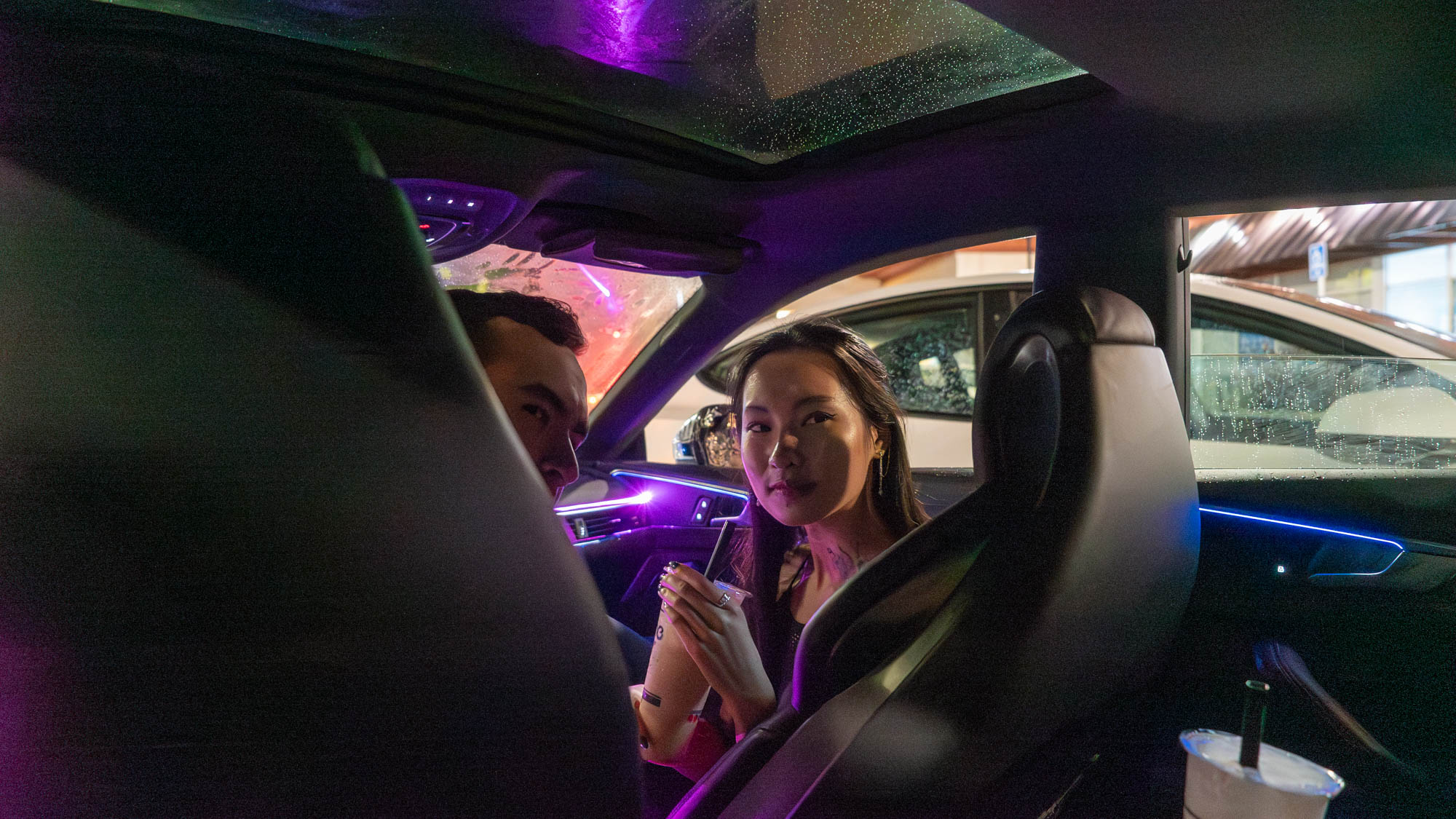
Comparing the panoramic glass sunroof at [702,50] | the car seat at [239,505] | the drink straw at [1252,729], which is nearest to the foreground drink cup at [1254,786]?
the drink straw at [1252,729]

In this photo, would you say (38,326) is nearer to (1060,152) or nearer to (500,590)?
(500,590)

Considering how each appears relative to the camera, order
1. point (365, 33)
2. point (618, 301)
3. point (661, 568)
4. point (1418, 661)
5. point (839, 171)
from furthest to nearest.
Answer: point (661, 568) → point (618, 301) → point (839, 171) → point (1418, 661) → point (365, 33)

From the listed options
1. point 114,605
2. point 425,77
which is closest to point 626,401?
point 425,77

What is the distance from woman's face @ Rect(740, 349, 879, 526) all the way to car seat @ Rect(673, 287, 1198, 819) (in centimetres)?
37

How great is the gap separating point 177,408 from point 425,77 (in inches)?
35.7

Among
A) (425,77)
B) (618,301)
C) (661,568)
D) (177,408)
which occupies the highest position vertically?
(425,77)

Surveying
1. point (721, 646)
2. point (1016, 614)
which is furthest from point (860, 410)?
point (1016, 614)

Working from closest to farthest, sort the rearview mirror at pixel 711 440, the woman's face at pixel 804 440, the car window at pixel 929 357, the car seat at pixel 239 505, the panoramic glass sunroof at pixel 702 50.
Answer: the car seat at pixel 239 505 → the panoramic glass sunroof at pixel 702 50 → the woman's face at pixel 804 440 → the rearview mirror at pixel 711 440 → the car window at pixel 929 357

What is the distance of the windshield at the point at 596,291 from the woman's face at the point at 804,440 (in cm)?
54

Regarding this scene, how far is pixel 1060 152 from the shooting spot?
62.1 inches

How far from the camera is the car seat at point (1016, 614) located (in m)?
1.13

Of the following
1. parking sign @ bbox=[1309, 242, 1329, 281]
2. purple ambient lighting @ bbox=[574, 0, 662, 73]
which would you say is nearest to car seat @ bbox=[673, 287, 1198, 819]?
purple ambient lighting @ bbox=[574, 0, 662, 73]

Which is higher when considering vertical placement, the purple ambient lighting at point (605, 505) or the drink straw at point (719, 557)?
the purple ambient lighting at point (605, 505)

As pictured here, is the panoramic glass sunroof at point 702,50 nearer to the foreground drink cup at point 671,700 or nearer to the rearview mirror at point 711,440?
the foreground drink cup at point 671,700
